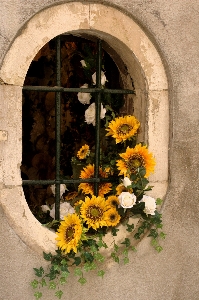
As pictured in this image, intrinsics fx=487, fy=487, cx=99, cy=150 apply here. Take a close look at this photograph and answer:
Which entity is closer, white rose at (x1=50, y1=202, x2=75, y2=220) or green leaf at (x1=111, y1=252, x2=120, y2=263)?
green leaf at (x1=111, y1=252, x2=120, y2=263)

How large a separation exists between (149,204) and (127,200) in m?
0.15

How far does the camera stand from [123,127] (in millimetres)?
3133

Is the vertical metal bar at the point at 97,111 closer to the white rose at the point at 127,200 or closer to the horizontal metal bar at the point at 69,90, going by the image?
Result: the horizontal metal bar at the point at 69,90

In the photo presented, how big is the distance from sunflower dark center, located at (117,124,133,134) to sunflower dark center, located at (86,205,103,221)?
0.52 meters

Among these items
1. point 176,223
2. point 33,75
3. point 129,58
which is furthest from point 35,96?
point 176,223

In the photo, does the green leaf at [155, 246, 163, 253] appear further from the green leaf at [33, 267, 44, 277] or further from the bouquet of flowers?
the green leaf at [33, 267, 44, 277]

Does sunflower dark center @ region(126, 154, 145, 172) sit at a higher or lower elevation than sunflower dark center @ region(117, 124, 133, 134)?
lower

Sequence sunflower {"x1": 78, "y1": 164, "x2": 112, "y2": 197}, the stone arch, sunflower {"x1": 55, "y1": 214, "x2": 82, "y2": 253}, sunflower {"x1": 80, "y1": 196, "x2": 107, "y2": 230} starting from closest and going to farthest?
the stone arch, sunflower {"x1": 55, "y1": 214, "x2": 82, "y2": 253}, sunflower {"x1": 80, "y1": 196, "x2": 107, "y2": 230}, sunflower {"x1": 78, "y1": 164, "x2": 112, "y2": 197}

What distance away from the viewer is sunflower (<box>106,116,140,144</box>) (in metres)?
3.10

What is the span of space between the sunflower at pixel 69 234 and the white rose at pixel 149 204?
16.3 inches

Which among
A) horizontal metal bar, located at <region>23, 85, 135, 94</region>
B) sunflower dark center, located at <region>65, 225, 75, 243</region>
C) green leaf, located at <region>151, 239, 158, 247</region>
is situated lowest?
green leaf, located at <region>151, 239, 158, 247</region>

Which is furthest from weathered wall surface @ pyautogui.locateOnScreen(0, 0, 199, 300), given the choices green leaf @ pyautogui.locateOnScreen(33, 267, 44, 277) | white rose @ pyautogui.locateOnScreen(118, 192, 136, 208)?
white rose @ pyautogui.locateOnScreen(118, 192, 136, 208)

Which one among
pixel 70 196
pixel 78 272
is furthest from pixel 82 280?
pixel 70 196

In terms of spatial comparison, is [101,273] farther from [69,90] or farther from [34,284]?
[69,90]
